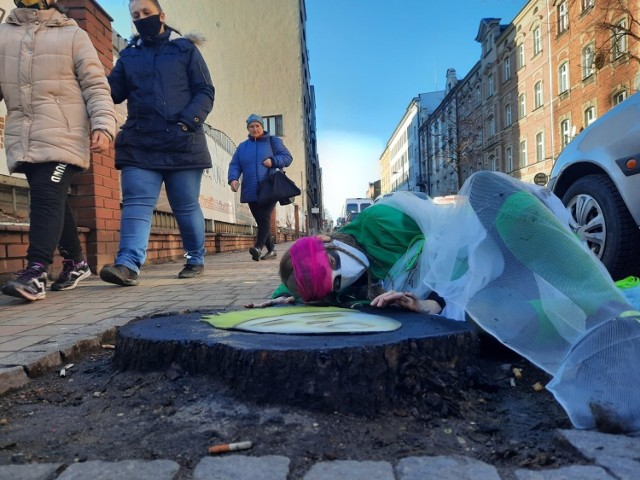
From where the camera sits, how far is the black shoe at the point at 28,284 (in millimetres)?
3467

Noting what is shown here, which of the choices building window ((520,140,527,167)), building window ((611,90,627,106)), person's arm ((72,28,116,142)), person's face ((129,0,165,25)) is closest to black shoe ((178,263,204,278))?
person's arm ((72,28,116,142))

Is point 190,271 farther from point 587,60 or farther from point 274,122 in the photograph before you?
point 274,122

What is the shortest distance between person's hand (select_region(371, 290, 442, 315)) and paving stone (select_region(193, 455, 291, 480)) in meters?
1.01

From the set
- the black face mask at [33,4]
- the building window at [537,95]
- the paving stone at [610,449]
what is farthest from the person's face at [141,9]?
the building window at [537,95]

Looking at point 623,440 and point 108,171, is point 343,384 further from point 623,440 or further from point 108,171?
point 108,171

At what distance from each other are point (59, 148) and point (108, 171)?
2137 mm

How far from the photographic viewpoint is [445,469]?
114 cm

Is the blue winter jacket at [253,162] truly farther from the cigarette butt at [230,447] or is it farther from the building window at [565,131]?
the building window at [565,131]

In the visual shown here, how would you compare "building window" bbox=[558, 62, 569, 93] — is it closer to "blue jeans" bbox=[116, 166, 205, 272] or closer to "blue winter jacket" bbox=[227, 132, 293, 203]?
"blue winter jacket" bbox=[227, 132, 293, 203]

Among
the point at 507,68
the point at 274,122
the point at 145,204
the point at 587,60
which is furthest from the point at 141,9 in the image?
the point at 507,68

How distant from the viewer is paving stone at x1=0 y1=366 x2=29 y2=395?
184 centimetres

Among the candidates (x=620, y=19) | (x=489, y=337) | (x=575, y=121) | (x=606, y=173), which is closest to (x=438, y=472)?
(x=489, y=337)

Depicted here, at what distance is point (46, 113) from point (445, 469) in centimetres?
362

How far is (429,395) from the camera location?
1517 millimetres
